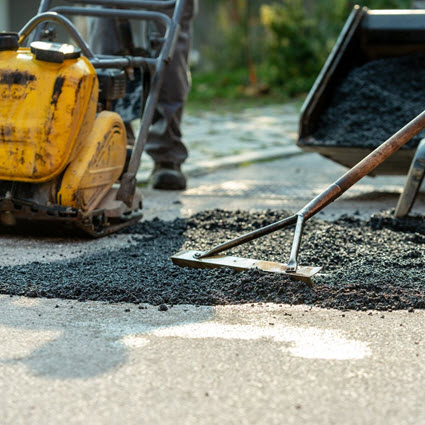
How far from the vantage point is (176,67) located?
4.96 metres

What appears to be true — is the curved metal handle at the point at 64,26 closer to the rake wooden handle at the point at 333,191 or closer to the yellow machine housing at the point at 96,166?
the yellow machine housing at the point at 96,166

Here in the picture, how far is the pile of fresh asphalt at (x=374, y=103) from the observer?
4.79 meters

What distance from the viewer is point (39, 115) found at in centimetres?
325

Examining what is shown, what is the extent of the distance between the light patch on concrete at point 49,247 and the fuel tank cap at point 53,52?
72 cm

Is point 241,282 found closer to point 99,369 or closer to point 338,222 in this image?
point 99,369

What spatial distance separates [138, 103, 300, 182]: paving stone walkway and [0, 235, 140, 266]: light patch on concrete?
1703mm

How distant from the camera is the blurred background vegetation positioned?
12.0 meters

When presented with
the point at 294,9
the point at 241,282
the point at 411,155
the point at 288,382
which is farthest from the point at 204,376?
the point at 294,9

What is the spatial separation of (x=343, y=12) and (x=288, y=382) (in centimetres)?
1100

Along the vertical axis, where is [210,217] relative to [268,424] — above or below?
below

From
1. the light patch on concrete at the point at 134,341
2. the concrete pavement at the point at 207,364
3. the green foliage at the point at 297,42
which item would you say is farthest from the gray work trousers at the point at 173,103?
the green foliage at the point at 297,42

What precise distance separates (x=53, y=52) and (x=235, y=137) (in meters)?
4.34

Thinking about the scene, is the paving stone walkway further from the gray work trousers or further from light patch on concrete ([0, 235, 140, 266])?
light patch on concrete ([0, 235, 140, 266])

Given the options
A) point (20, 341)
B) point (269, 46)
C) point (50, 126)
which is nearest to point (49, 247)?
point (50, 126)
